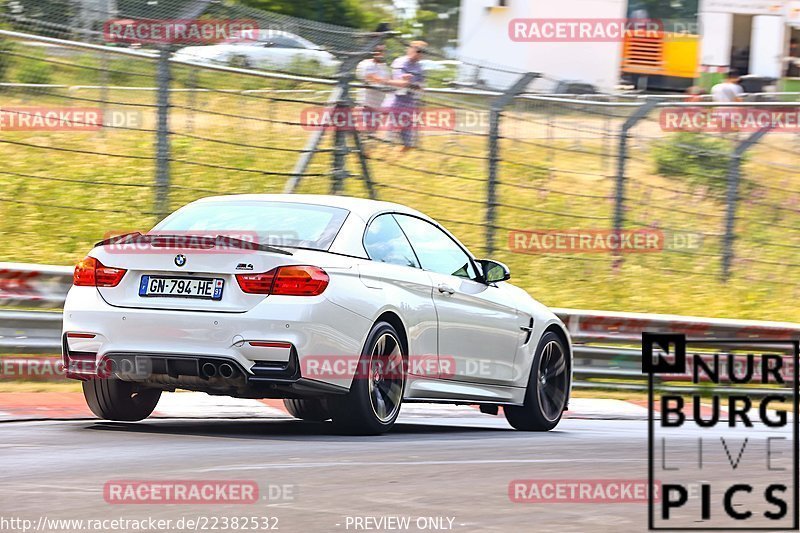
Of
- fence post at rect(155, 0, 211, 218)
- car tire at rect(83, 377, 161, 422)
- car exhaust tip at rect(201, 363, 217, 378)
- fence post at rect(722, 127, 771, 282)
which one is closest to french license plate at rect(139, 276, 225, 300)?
car exhaust tip at rect(201, 363, 217, 378)

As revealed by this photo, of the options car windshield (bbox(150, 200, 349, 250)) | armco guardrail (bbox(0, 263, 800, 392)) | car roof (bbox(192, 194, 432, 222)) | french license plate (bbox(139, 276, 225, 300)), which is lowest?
armco guardrail (bbox(0, 263, 800, 392))

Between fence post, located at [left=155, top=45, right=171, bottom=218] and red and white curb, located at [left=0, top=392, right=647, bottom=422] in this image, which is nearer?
red and white curb, located at [left=0, top=392, right=647, bottom=422]

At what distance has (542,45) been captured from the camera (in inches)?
1173

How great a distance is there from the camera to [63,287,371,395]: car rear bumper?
7.84m

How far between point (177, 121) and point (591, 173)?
220 inches

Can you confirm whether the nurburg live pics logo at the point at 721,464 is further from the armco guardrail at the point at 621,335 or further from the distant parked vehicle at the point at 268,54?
the distant parked vehicle at the point at 268,54

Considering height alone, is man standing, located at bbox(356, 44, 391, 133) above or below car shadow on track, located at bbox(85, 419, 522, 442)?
above

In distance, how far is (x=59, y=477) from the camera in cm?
644

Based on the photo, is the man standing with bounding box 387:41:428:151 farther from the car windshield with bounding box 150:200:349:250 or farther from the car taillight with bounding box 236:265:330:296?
the car taillight with bounding box 236:265:330:296

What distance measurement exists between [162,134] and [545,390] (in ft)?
16.1

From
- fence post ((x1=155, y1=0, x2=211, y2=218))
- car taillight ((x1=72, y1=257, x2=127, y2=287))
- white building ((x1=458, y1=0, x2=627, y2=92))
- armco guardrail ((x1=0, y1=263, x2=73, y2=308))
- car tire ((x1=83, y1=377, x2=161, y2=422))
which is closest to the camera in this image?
car taillight ((x1=72, y1=257, x2=127, y2=287))

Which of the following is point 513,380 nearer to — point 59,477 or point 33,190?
point 59,477

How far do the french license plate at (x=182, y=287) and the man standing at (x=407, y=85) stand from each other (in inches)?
290

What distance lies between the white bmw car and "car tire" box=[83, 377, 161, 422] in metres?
0.01
